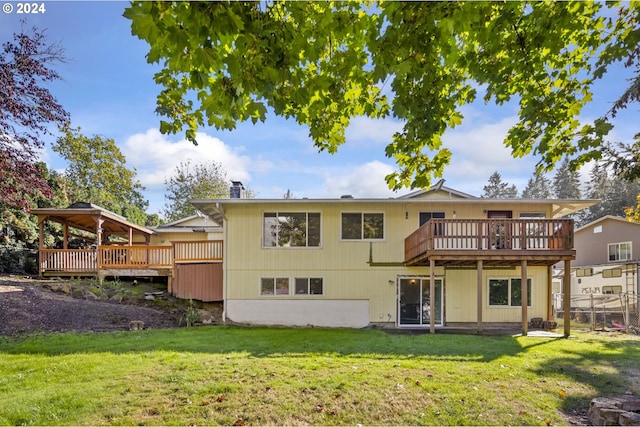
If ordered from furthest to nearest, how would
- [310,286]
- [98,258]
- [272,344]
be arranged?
[98,258], [310,286], [272,344]

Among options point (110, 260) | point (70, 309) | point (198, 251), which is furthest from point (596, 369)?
point (110, 260)

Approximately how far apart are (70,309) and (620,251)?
88.8ft

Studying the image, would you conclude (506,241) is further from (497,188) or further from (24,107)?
(497,188)

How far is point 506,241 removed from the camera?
11453mm

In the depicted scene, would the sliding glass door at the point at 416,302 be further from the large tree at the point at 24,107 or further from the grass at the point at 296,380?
the large tree at the point at 24,107

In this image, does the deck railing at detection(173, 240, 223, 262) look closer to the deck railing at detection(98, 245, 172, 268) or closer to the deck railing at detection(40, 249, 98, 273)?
the deck railing at detection(98, 245, 172, 268)

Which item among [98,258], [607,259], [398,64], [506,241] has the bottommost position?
[607,259]

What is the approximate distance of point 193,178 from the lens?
36.4 m

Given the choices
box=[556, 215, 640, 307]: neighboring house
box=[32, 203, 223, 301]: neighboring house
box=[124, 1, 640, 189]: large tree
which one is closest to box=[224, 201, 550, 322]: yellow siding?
box=[32, 203, 223, 301]: neighboring house

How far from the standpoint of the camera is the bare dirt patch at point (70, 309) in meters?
10.2

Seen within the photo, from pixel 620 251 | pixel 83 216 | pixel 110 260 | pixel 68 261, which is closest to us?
pixel 110 260

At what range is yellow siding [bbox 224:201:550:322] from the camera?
13.4 metres

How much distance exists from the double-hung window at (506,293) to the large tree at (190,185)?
27.3 metres

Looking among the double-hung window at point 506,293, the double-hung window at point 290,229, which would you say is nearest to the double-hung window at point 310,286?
the double-hung window at point 290,229
